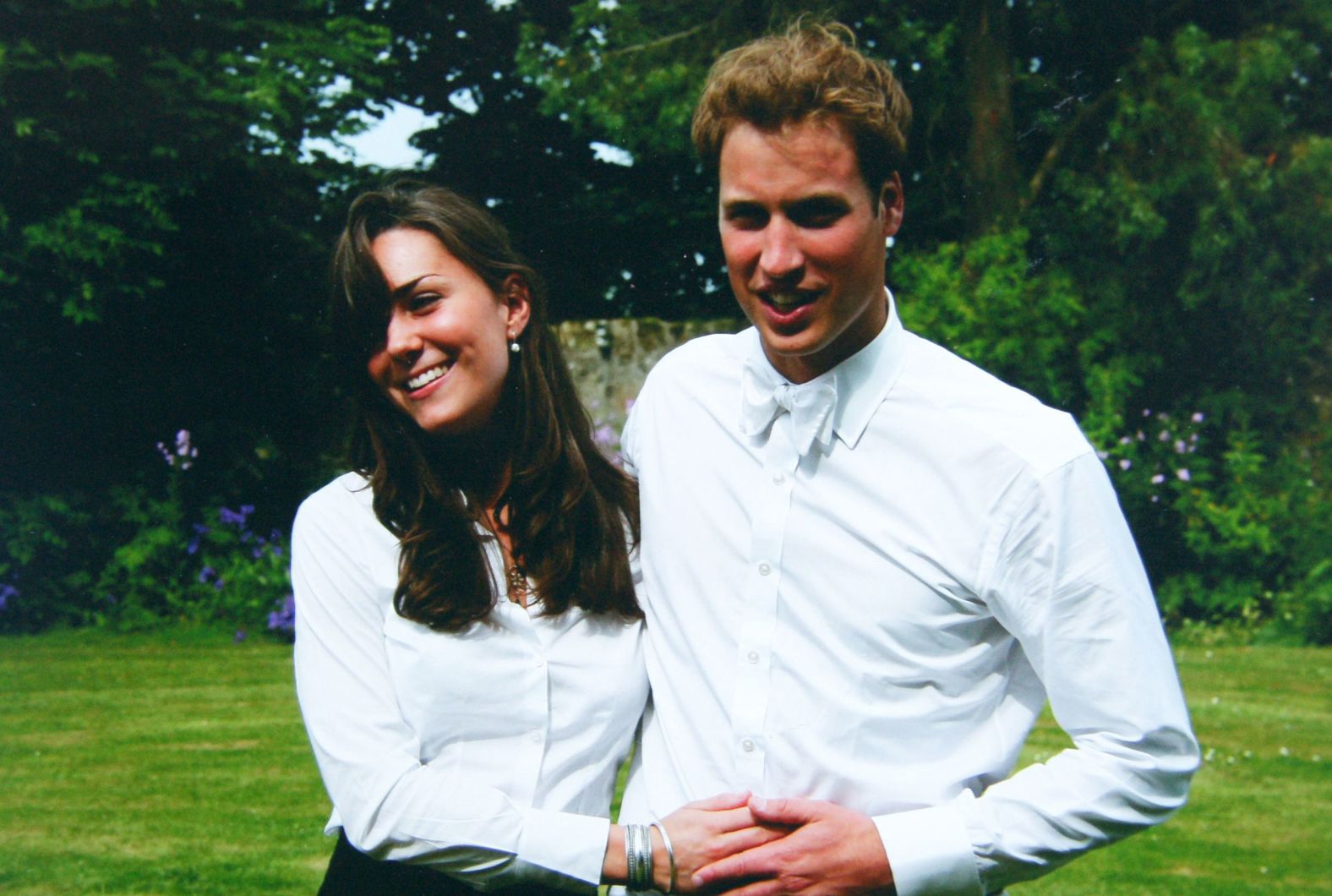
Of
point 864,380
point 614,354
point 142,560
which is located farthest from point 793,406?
point 142,560

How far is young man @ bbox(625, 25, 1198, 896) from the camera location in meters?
2.14

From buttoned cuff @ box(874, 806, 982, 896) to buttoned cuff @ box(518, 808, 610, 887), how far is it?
50 cm

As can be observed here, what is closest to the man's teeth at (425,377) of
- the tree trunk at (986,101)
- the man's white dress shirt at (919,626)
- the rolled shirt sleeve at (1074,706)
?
the man's white dress shirt at (919,626)

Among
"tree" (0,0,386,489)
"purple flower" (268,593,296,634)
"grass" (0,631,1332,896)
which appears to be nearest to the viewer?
"grass" (0,631,1332,896)

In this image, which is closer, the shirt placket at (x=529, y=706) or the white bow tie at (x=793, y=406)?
the white bow tie at (x=793, y=406)

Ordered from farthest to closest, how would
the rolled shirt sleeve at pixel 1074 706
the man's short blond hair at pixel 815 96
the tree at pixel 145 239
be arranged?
the tree at pixel 145 239
the man's short blond hair at pixel 815 96
the rolled shirt sleeve at pixel 1074 706

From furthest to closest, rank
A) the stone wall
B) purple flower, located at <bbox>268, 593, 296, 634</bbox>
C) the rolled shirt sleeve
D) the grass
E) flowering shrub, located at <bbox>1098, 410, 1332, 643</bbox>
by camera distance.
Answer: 1. the stone wall
2. flowering shrub, located at <bbox>1098, 410, 1332, 643</bbox>
3. purple flower, located at <bbox>268, 593, 296, 634</bbox>
4. the grass
5. the rolled shirt sleeve

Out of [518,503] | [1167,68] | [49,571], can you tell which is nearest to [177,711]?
[49,571]

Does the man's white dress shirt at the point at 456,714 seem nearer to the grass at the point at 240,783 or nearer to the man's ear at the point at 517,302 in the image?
the man's ear at the point at 517,302

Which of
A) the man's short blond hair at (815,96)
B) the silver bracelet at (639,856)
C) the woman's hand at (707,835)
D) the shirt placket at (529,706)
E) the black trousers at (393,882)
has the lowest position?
the black trousers at (393,882)

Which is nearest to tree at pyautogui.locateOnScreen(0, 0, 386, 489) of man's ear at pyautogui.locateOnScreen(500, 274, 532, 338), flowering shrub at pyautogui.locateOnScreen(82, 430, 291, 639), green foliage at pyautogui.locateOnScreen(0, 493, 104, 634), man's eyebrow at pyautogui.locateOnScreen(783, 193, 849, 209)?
green foliage at pyautogui.locateOnScreen(0, 493, 104, 634)

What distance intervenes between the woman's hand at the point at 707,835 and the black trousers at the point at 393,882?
35cm

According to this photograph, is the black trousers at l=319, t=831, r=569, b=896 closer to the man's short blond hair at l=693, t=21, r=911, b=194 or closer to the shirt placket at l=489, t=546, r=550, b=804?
the shirt placket at l=489, t=546, r=550, b=804

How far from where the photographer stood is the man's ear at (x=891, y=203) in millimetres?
2385
